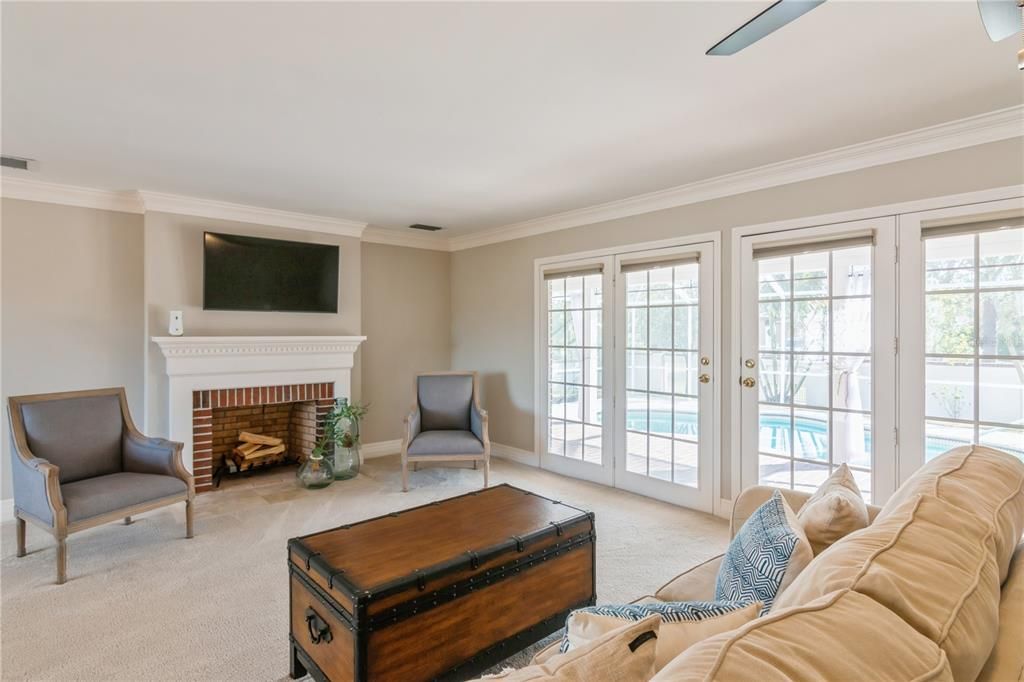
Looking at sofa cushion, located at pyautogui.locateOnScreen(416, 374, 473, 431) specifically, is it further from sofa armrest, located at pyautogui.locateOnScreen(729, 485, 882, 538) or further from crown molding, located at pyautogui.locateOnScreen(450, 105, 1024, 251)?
sofa armrest, located at pyautogui.locateOnScreen(729, 485, 882, 538)

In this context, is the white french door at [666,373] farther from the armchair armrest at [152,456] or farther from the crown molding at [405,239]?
the armchair armrest at [152,456]

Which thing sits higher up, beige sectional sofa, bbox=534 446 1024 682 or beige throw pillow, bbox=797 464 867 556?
beige sectional sofa, bbox=534 446 1024 682

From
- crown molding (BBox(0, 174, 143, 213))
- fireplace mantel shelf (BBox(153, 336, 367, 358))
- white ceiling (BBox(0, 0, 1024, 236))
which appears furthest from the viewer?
fireplace mantel shelf (BBox(153, 336, 367, 358))

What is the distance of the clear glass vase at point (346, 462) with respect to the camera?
469 centimetres

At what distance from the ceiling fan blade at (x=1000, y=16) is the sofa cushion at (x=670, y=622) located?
5.28 ft

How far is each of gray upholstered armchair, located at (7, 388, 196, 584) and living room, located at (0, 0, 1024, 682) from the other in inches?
0.8

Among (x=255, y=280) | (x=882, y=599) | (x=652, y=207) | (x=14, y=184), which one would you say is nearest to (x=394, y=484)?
(x=255, y=280)

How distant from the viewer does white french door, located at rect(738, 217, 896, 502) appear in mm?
2990

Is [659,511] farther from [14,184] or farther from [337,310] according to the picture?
[14,184]

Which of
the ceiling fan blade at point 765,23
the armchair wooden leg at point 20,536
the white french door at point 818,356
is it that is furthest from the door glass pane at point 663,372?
the armchair wooden leg at point 20,536

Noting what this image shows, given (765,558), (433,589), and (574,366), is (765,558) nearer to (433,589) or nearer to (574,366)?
(433,589)

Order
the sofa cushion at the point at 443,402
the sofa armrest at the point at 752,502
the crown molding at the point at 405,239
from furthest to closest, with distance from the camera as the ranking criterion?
the crown molding at the point at 405,239, the sofa cushion at the point at 443,402, the sofa armrest at the point at 752,502

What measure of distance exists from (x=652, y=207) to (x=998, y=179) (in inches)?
80.1

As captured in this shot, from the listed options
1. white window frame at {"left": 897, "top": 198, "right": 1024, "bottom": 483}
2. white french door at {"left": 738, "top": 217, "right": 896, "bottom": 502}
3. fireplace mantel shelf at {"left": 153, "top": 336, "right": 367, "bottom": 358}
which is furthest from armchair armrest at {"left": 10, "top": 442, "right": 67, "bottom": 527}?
white window frame at {"left": 897, "top": 198, "right": 1024, "bottom": 483}
